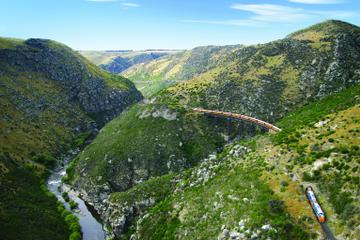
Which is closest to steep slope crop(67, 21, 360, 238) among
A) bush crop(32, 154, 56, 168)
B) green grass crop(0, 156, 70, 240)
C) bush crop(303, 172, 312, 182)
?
green grass crop(0, 156, 70, 240)

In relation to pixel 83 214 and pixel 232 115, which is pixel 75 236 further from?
pixel 232 115

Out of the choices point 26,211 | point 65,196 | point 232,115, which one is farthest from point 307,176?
point 65,196

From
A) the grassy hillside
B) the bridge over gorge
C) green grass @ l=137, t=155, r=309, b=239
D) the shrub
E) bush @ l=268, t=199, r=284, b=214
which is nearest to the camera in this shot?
the grassy hillside

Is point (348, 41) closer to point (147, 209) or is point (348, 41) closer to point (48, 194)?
point (147, 209)

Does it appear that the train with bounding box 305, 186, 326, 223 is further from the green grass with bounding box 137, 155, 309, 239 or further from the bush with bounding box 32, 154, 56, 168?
the bush with bounding box 32, 154, 56, 168

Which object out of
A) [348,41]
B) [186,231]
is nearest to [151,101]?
[348,41]
